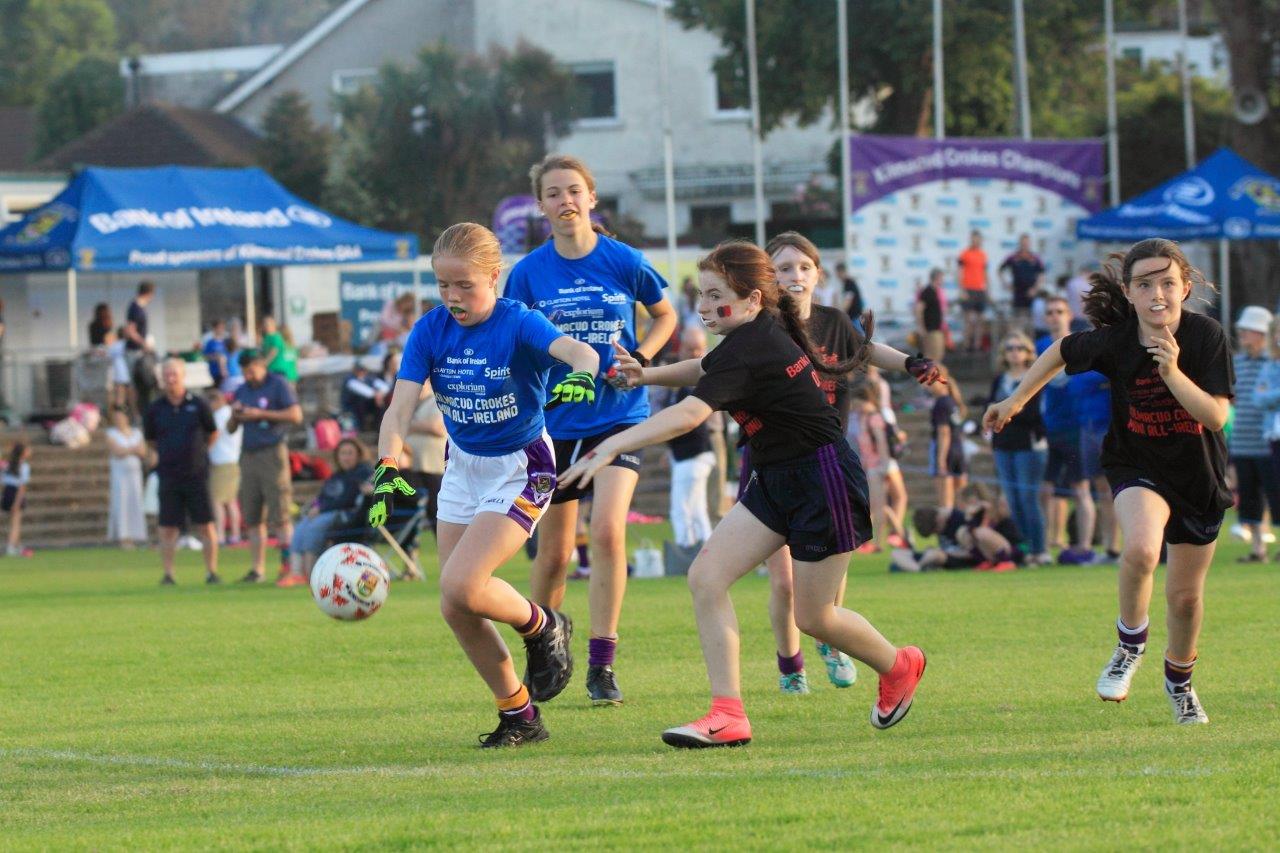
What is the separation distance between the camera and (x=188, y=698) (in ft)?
29.7

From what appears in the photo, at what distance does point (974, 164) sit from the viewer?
98.2ft

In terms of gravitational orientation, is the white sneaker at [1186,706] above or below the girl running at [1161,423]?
below

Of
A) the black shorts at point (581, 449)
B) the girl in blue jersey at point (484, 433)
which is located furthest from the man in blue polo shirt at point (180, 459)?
the girl in blue jersey at point (484, 433)

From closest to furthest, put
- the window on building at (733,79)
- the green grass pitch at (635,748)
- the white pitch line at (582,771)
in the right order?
the green grass pitch at (635,748) → the white pitch line at (582,771) → the window on building at (733,79)

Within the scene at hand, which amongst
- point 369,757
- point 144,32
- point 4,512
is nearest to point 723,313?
point 369,757

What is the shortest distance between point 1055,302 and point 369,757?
10011mm

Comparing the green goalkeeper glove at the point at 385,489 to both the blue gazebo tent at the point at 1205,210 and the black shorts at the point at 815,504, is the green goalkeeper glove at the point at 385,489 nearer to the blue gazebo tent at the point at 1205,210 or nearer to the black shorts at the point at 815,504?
the black shorts at the point at 815,504

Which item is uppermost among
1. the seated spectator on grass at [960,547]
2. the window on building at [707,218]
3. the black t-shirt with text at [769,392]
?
the window on building at [707,218]

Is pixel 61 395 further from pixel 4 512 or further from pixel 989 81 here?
pixel 989 81

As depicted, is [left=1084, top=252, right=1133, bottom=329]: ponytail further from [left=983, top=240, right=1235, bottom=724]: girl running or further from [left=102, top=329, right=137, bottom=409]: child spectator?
[left=102, top=329, right=137, bottom=409]: child spectator

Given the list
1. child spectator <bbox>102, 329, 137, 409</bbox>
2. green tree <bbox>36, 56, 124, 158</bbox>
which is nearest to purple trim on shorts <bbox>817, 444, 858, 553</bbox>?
child spectator <bbox>102, 329, 137, 409</bbox>

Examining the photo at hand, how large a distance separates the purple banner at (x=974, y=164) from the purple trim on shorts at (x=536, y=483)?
2222cm

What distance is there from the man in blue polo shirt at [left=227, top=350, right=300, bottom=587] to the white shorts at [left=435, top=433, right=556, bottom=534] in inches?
404

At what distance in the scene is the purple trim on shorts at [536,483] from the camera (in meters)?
7.16
